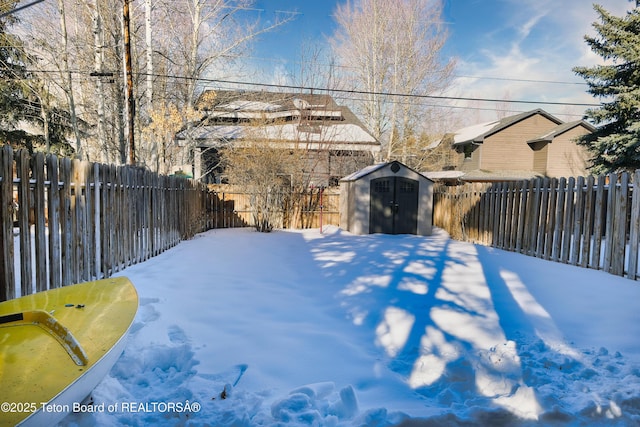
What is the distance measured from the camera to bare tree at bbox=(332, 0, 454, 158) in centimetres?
2431

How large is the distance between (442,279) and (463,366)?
9.45 feet

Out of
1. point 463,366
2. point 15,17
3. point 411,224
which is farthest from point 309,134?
point 463,366

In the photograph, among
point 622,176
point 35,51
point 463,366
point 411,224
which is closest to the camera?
point 463,366

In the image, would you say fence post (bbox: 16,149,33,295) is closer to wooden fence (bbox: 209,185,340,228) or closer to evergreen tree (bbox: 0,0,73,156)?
wooden fence (bbox: 209,185,340,228)

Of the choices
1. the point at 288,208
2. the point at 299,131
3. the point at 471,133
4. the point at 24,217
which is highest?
the point at 471,133

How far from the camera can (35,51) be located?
1548cm

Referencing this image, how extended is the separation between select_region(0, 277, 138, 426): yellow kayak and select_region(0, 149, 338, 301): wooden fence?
3.49ft

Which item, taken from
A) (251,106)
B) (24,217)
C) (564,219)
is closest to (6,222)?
(24,217)

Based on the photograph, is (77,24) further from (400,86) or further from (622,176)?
(622,176)

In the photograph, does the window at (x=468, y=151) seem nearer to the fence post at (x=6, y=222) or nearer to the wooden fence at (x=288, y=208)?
the wooden fence at (x=288, y=208)

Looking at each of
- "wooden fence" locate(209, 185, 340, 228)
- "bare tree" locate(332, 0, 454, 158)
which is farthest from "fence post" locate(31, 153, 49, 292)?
"bare tree" locate(332, 0, 454, 158)

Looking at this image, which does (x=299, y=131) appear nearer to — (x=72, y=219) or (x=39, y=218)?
(x=72, y=219)

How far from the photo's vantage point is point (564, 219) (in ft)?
25.3

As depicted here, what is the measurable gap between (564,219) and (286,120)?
14.8m
